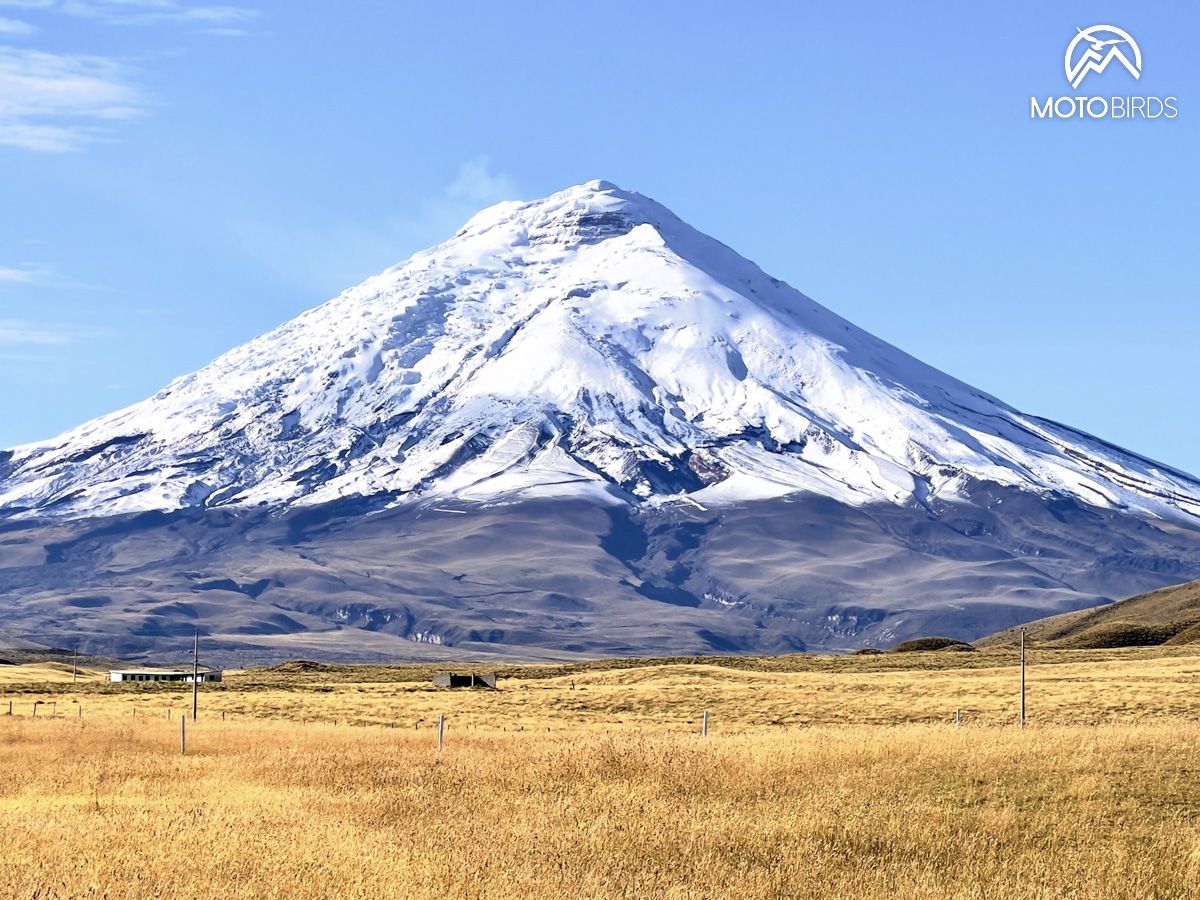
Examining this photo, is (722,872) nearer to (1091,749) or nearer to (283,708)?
(1091,749)

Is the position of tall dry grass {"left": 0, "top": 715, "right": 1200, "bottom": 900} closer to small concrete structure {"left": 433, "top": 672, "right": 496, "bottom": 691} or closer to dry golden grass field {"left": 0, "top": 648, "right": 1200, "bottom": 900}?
dry golden grass field {"left": 0, "top": 648, "right": 1200, "bottom": 900}

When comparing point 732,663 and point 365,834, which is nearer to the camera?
point 365,834

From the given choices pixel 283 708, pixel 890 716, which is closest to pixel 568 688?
pixel 283 708

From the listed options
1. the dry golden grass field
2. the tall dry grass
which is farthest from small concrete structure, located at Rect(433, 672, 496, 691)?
the tall dry grass

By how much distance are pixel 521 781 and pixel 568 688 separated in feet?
→ 181

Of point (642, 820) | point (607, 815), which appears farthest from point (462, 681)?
point (642, 820)

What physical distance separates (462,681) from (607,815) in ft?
224

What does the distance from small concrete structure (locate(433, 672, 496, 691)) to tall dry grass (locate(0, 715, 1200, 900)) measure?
5487 cm

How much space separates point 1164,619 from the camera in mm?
137375

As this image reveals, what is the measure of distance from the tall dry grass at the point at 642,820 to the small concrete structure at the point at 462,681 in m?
54.9

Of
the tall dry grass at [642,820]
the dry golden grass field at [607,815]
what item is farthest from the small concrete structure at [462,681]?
the tall dry grass at [642,820]

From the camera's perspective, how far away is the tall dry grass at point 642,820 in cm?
1596

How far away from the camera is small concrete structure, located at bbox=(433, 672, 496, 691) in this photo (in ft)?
280

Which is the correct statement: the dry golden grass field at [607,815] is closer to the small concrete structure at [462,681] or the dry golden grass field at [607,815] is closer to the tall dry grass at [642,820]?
the tall dry grass at [642,820]
